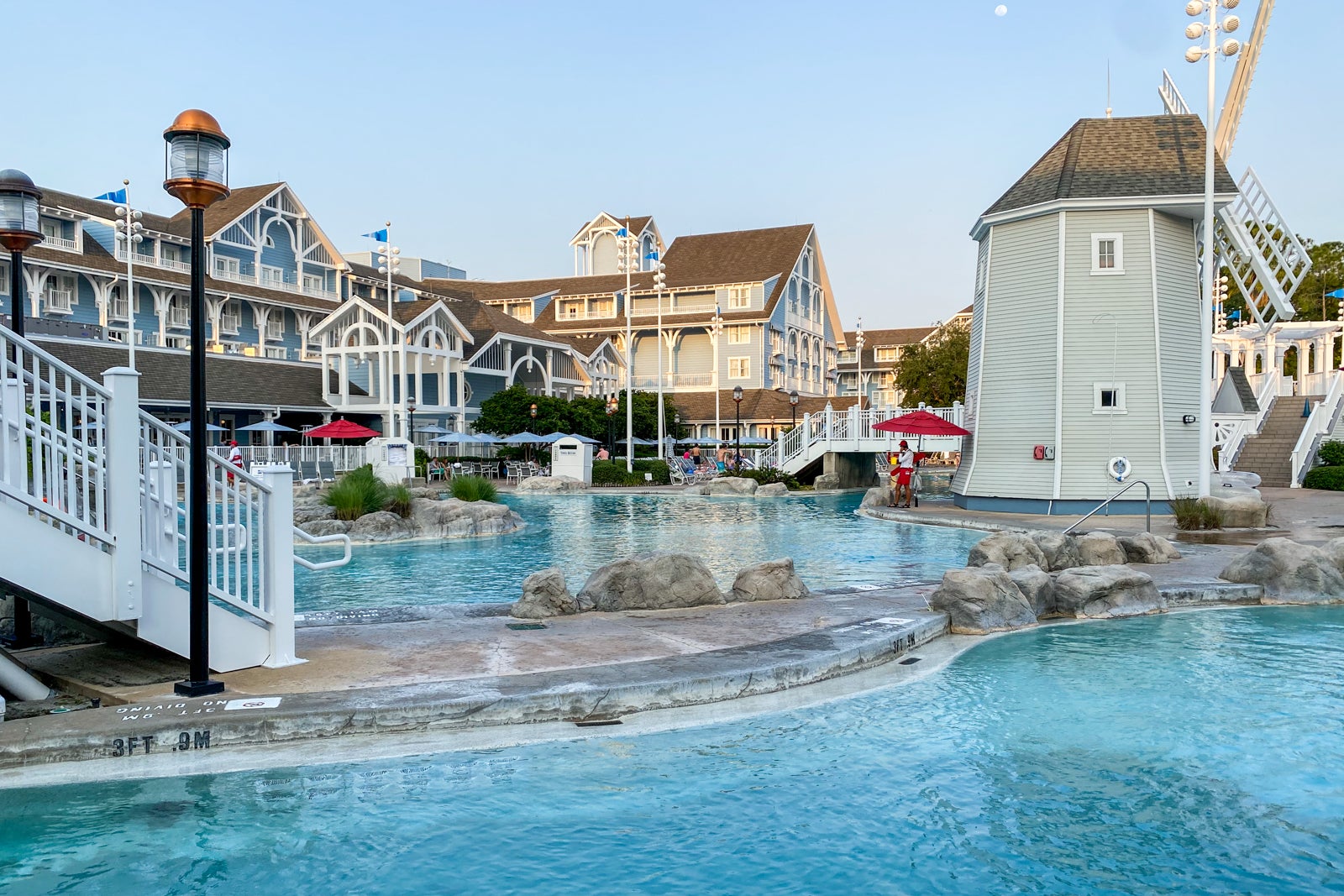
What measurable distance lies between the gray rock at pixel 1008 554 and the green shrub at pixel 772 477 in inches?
916

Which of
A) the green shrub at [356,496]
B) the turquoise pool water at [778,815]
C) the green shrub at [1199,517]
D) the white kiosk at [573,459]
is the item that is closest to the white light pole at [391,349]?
A: the white kiosk at [573,459]

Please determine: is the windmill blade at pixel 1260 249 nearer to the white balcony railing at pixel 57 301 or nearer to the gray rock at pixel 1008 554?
the gray rock at pixel 1008 554

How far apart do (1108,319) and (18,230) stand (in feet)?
77.5

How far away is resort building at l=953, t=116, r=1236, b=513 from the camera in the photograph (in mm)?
24969

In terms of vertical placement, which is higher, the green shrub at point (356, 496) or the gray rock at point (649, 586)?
the green shrub at point (356, 496)

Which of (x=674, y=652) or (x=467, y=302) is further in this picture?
(x=467, y=302)

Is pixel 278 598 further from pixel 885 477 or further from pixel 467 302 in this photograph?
pixel 467 302

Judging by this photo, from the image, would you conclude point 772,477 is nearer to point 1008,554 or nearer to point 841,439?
point 841,439

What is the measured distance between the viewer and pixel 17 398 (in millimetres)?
6527

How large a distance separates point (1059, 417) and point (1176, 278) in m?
4.69

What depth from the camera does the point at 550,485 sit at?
38344mm

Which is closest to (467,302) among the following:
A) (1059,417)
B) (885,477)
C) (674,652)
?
(885,477)

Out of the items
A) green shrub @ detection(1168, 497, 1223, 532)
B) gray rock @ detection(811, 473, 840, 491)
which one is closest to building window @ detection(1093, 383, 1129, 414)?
green shrub @ detection(1168, 497, 1223, 532)

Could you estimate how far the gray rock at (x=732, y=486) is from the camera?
36375mm
